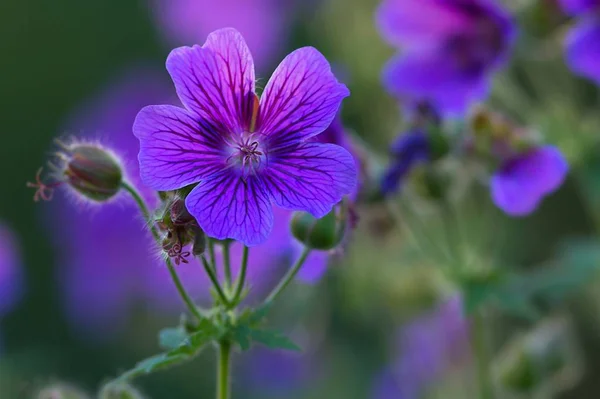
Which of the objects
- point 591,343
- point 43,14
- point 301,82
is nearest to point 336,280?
point 591,343

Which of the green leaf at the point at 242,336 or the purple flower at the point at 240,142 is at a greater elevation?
the purple flower at the point at 240,142

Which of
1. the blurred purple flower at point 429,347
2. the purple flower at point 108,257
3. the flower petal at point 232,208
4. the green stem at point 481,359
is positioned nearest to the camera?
the flower petal at point 232,208

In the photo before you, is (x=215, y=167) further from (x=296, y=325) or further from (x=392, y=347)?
(x=392, y=347)

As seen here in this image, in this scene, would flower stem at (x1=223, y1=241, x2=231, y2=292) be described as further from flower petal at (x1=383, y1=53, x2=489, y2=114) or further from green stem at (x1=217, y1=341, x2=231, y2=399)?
flower petal at (x1=383, y1=53, x2=489, y2=114)

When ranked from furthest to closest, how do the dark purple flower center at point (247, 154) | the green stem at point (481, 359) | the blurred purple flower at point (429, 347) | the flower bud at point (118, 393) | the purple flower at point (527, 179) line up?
the blurred purple flower at point (429, 347) → the green stem at point (481, 359) → the purple flower at point (527, 179) → the flower bud at point (118, 393) → the dark purple flower center at point (247, 154)

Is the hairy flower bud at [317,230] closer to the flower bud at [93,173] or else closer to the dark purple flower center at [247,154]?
the dark purple flower center at [247,154]

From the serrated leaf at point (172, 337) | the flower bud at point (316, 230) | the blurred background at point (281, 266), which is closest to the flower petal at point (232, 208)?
the flower bud at point (316, 230)
